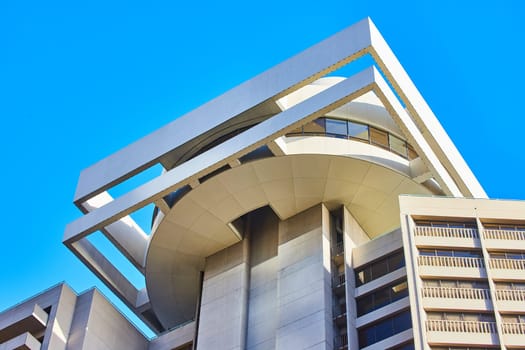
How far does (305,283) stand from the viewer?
51.2m

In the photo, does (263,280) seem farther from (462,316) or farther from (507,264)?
(507,264)

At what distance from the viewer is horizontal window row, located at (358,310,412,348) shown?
46.3 m

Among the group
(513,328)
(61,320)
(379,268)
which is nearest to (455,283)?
(513,328)

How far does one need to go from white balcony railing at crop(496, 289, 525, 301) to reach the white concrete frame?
8118mm

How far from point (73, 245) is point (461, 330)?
81.3 ft

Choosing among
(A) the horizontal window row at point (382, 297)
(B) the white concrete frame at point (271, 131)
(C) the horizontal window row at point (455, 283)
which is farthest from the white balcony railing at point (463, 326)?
(B) the white concrete frame at point (271, 131)

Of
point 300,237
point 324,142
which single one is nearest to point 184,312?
point 300,237

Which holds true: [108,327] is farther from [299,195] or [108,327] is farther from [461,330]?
[461,330]

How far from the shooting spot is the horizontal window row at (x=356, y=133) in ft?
177

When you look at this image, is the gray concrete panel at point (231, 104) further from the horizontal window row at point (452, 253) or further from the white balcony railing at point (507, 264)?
the white balcony railing at point (507, 264)

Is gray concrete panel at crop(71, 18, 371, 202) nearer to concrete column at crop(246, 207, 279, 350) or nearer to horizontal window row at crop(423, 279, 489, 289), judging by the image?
concrete column at crop(246, 207, 279, 350)

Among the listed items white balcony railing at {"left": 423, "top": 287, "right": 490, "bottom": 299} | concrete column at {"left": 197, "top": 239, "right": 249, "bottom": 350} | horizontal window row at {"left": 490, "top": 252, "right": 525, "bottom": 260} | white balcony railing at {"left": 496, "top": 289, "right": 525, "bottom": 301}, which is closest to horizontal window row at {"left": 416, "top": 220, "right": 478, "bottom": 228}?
horizontal window row at {"left": 490, "top": 252, "right": 525, "bottom": 260}

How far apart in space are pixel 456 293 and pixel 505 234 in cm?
496

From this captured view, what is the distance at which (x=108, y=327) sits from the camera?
5728cm
